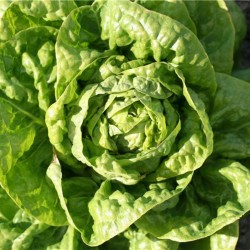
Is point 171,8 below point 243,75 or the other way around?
the other way around

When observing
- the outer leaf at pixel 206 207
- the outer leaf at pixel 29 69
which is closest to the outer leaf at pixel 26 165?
the outer leaf at pixel 29 69

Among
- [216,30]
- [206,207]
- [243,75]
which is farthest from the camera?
[243,75]

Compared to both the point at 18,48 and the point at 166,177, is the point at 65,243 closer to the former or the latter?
the point at 166,177

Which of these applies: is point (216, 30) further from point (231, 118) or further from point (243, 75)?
point (231, 118)

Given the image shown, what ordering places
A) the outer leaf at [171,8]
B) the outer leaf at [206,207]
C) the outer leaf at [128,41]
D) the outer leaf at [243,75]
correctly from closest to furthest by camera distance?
1. the outer leaf at [128,41]
2. the outer leaf at [206,207]
3. the outer leaf at [171,8]
4. the outer leaf at [243,75]

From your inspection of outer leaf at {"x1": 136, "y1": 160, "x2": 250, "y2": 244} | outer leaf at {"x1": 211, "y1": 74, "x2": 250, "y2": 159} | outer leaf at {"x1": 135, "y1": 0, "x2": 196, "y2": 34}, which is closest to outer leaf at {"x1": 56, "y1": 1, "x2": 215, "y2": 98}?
outer leaf at {"x1": 211, "y1": 74, "x2": 250, "y2": 159}

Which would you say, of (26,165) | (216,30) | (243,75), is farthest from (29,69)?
(243,75)

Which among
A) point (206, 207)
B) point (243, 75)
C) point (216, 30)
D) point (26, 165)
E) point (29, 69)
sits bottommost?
point (206, 207)

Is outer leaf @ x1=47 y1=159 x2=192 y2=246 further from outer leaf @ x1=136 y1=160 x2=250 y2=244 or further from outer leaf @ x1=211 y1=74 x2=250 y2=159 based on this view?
outer leaf @ x1=211 y1=74 x2=250 y2=159

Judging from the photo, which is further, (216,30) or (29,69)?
(216,30)

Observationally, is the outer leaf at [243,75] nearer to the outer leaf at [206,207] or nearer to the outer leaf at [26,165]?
the outer leaf at [206,207]

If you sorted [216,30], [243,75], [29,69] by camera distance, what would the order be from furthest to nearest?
[243,75]
[216,30]
[29,69]

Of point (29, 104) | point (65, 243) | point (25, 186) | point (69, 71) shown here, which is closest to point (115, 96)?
point (69, 71)
